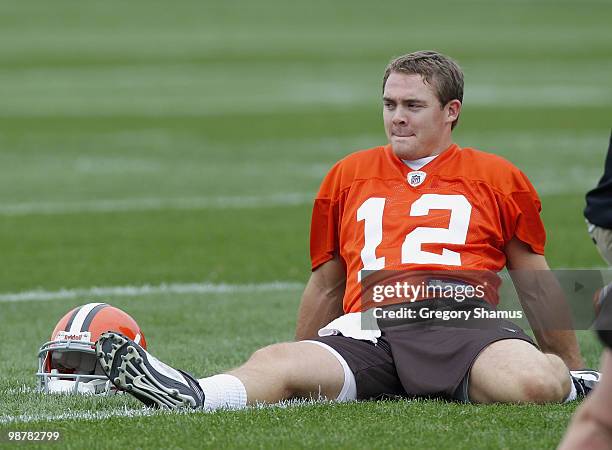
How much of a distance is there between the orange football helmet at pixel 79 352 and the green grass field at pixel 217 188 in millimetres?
102

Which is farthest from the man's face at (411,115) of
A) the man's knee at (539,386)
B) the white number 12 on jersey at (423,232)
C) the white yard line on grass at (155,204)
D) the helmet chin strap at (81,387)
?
the white yard line on grass at (155,204)

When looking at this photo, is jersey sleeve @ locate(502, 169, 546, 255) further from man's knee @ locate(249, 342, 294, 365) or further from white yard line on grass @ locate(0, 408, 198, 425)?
white yard line on grass @ locate(0, 408, 198, 425)

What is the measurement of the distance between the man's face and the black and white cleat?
1.38 meters

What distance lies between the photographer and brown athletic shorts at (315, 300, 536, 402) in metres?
5.31

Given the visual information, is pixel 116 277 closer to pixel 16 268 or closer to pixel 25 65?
pixel 16 268

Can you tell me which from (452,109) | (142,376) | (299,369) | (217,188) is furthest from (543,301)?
(217,188)

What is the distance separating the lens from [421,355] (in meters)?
5.39

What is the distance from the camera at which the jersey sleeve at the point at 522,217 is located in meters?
5.69

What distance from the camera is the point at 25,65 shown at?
3219cm

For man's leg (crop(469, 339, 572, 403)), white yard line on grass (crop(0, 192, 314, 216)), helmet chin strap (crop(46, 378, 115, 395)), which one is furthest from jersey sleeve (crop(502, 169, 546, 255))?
white yard line on grass (crop(0, 192, 314, 216))

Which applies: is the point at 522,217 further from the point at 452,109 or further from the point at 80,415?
the point at 80,415

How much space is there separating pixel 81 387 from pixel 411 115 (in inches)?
66.0

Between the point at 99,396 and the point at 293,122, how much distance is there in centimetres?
1497

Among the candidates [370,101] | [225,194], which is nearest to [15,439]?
[225,194]
